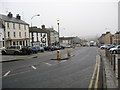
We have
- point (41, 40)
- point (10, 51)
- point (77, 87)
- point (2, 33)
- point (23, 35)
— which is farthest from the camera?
point (41, 40)

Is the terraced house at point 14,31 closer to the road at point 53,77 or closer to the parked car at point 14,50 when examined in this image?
the parked car at point 14,50

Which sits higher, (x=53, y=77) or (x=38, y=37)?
(x=38, y=37)

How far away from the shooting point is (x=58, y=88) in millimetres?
7852

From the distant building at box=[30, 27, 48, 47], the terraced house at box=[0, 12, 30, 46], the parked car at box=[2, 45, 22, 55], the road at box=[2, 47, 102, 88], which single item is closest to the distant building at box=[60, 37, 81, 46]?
the distant building at box=[30, 27, 48, 47]

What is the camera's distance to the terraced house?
5067cm

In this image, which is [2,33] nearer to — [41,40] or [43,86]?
[41,40]

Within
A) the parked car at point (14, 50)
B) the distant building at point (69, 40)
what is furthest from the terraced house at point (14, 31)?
the distant building at point (69, 40)

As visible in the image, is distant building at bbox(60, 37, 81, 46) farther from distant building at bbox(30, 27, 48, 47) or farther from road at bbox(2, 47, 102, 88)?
road at bbox(2, 47, 102, 88)

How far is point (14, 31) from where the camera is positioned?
179ft

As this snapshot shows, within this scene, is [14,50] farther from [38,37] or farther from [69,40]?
[69,40]

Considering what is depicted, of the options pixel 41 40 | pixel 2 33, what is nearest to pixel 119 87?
pixel 2 33

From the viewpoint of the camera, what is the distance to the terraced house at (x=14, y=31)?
50.7m

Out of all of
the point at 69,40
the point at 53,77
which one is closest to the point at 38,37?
the point at 53,77

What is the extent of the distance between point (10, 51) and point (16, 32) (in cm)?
2262
